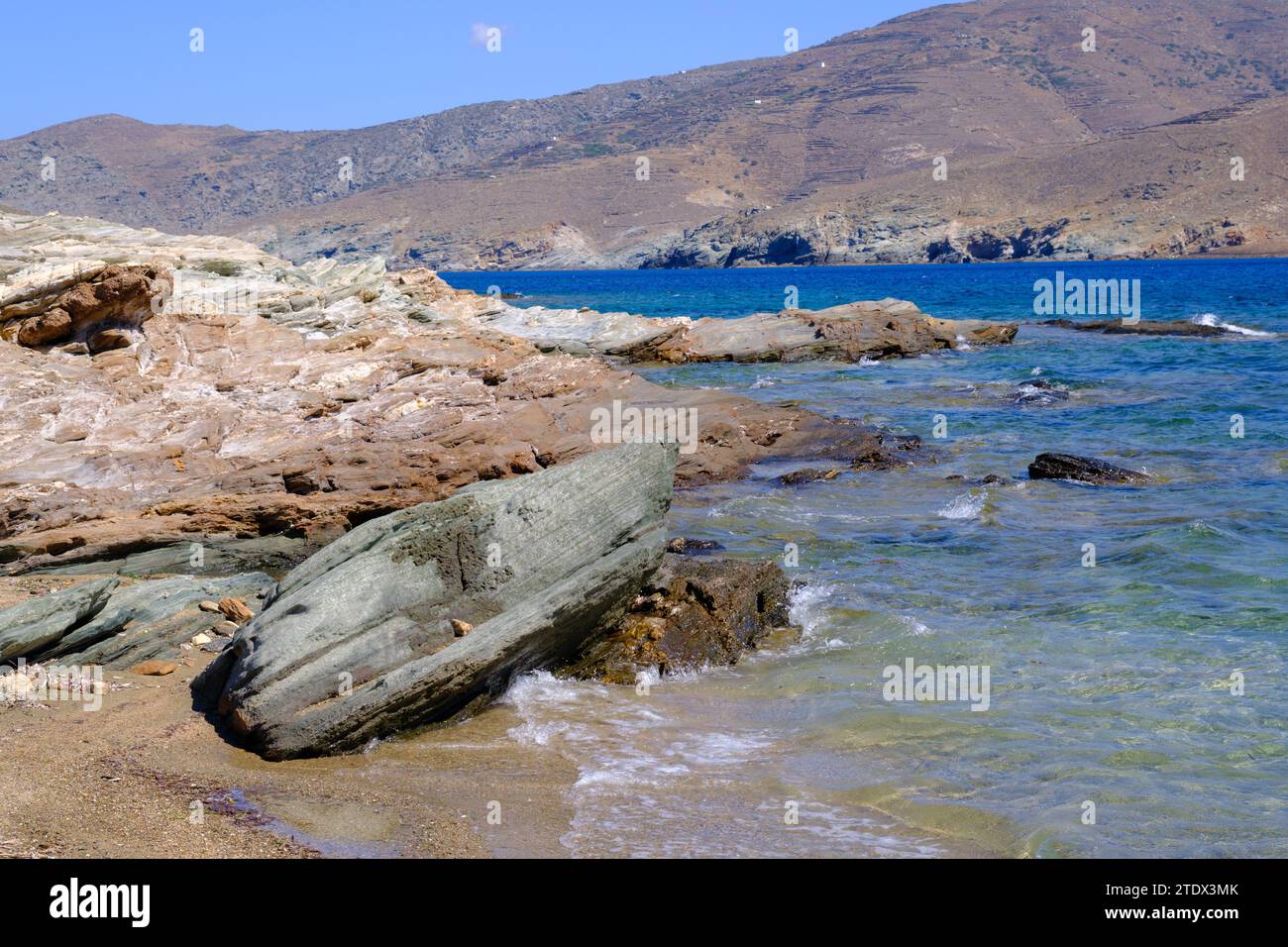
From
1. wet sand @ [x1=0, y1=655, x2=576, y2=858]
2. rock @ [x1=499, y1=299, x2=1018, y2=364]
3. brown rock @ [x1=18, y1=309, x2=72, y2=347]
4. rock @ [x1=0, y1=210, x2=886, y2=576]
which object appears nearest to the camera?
wet sand @ [x1=0, y1=655, x2=576, y2=858]

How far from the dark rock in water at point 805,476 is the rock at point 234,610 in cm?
804

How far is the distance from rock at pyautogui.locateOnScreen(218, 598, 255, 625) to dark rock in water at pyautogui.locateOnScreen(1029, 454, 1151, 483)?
1049 cm

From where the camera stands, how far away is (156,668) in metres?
8.14

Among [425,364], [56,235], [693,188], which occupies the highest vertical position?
[693,188]

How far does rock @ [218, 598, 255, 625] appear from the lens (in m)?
9.12

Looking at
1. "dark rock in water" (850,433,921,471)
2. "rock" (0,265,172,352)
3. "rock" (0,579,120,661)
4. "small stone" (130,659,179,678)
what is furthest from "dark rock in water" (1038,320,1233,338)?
"rock" (0,579,120,661)

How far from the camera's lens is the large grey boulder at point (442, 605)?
707 centimetres

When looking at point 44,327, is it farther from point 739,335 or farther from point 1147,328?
point 1147,328

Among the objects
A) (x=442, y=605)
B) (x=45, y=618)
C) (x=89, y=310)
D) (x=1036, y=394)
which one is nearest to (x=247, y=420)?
(x=89, y=310)

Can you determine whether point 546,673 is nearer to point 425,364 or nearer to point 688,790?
point 688,790

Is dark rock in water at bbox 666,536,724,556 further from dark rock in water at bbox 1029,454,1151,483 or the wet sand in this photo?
dark rock in water at bbox 1029,454,1151,483

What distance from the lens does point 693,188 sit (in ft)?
632
